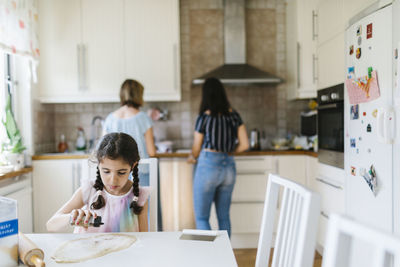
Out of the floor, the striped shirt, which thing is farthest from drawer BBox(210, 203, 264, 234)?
the striped shirt

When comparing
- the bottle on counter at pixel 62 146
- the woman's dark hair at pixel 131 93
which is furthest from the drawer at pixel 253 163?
the bottle on counter at pixel 62 146

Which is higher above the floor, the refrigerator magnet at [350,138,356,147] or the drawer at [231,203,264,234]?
the refrigerator magnet at [350,138,356,147]

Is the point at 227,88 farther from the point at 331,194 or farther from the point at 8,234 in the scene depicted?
the point at 8,234

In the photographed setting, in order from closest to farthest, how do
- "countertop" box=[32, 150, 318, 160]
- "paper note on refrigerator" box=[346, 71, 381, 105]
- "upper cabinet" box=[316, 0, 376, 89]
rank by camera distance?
"paper note on refrigerator" box=[346, 71, 381, 105]
"upper cabinet" box=[316, 0, 376, 89]
"countertop" box=[32, 150, 318, 160]

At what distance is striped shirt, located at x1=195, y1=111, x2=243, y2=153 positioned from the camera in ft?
8.68

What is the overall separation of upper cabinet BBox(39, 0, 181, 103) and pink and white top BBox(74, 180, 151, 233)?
1.95 m

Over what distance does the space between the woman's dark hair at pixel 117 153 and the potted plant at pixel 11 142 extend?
157cm

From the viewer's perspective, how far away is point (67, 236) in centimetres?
126

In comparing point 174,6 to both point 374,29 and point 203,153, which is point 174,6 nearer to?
point 203,153

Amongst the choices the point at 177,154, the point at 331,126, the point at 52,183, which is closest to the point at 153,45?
the point at 177,154

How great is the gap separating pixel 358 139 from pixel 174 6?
2070 millimetres

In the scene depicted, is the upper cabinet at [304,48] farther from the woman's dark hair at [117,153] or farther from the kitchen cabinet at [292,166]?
the woman's dark hair at [117,153]

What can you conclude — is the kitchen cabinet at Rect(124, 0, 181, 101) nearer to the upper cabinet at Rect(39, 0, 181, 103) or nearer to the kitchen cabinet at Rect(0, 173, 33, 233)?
the upper cabinet at Rect(39, 0, 181, 103)

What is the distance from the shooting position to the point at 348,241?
26.5 inches
